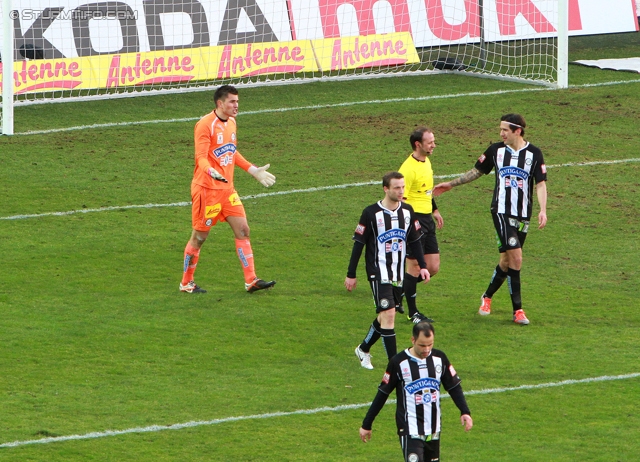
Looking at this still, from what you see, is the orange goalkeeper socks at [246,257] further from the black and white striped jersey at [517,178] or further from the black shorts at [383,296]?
the black and white striped jersey at [517,178]

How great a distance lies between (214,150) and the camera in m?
12.0

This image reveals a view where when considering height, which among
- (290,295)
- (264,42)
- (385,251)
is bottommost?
(290,295)

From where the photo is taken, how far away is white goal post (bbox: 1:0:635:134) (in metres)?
21.6

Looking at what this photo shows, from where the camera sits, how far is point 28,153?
58.4 feet

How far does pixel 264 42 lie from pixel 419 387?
16.3 meters

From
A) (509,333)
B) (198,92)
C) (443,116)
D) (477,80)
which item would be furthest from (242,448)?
(477,80)

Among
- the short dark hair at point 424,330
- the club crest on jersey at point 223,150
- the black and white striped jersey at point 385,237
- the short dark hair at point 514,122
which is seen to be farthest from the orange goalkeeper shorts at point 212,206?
the short dark hair at point 424,330

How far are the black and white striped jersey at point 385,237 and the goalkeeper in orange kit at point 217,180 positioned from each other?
228 centimetres

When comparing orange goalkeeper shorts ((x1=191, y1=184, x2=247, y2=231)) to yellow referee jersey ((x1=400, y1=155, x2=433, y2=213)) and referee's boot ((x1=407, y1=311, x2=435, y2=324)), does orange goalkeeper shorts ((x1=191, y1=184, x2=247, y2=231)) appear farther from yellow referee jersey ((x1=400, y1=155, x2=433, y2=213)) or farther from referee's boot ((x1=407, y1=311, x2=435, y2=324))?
referee's boot ((x1=407, y1=311, x2=435, y2=324))

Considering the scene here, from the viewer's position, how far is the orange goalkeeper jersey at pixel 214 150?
11883 millimetres

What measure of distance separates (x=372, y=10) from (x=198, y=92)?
4.48m

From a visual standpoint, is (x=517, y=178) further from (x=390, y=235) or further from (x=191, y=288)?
(x=191, y=288)

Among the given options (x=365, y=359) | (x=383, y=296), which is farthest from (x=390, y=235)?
(x=365, y=359)

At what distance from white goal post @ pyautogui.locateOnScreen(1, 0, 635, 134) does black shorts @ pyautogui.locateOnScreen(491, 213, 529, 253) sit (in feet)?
36.7
